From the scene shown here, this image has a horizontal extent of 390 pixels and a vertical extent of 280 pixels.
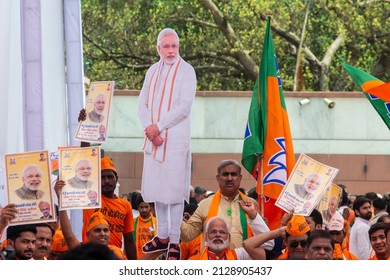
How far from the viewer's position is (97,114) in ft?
34.4

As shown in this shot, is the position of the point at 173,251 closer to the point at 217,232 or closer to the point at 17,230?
the point at 217,232

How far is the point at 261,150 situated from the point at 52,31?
91.6 inches

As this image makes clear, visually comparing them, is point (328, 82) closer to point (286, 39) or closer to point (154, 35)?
A: point (286, 39)

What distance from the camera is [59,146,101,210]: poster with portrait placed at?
31.3ft

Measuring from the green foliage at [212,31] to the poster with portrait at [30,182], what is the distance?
15.6 metres

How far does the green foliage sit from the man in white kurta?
14.9 m

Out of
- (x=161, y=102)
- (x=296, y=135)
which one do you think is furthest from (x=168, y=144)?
(x=296, y=135)

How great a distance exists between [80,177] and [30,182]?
0.41 meters

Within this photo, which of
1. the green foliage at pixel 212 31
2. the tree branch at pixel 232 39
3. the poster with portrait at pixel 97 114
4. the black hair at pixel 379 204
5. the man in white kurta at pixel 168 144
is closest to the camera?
the man in white kurta at pixel 168 144

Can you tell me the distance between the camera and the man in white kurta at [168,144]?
996 cm

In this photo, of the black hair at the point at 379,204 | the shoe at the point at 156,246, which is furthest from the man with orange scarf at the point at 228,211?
the black hair at the point at 379,204

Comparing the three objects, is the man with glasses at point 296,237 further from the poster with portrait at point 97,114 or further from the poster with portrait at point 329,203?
the poster with portrait at point 97,114
